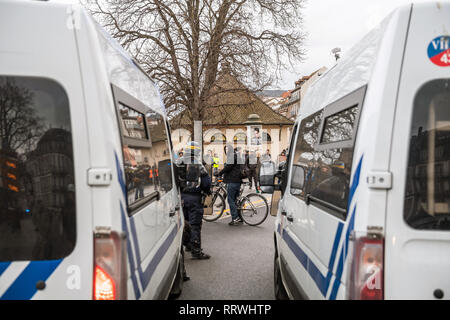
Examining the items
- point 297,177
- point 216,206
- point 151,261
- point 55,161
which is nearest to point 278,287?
point 297,177

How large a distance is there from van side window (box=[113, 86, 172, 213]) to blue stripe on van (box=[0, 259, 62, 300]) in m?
0.50

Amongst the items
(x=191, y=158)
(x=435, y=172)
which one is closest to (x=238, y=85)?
(x=191, y=158)

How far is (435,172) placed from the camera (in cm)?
185

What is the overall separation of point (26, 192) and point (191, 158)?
3903 mm

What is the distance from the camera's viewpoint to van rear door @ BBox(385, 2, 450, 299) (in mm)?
1820

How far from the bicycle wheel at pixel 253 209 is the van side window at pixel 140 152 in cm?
527

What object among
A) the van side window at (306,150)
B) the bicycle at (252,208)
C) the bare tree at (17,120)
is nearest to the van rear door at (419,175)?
the van side window at (306,150)

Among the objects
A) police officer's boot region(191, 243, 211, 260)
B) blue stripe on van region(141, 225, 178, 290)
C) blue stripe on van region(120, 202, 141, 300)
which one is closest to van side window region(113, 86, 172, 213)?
blue stripe on van region(120, 202, 141, 300)

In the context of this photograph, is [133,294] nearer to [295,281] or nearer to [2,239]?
[2,239]

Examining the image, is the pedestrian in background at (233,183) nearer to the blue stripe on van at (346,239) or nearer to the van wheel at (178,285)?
the van wheel at (178,285)

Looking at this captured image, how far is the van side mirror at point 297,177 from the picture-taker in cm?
329

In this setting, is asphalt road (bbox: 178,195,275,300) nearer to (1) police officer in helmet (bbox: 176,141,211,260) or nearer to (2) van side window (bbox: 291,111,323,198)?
(1) police officer in helmet (bbox: 176,141,211,260)

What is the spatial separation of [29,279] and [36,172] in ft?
1.71

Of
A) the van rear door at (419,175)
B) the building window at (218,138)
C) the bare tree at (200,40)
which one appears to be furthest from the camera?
the building window at (218,138)
